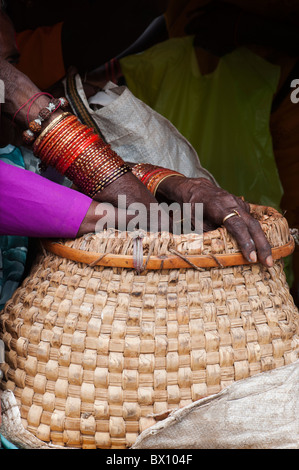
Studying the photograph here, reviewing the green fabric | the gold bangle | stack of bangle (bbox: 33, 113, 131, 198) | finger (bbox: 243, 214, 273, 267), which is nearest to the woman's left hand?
finger (bbox: 243, 214, 273, 267)

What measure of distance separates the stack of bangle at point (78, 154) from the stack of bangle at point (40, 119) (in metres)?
0.01

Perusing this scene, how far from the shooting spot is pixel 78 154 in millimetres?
1118

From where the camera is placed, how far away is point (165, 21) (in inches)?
72.6

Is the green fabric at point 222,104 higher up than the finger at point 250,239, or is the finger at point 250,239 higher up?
the finger at point 250,239

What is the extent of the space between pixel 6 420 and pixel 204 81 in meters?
1.33

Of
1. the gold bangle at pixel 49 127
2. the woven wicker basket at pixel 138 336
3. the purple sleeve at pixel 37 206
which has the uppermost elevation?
the gold bangle at pixel 49 127

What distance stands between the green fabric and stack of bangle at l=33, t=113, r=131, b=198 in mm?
767

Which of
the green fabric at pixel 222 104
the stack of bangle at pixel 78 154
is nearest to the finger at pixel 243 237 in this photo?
the stack of bangle at pixel 78 154

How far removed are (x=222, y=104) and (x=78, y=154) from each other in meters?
0.95

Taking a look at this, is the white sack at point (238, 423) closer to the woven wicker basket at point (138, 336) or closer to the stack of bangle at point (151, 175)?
the woven wicker basket at point (138, 336)

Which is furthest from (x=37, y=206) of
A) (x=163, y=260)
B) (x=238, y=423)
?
(x=238, y=423)

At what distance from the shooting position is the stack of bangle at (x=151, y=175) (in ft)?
4.30

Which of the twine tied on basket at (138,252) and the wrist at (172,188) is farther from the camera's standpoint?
the wrist at (172,188)
